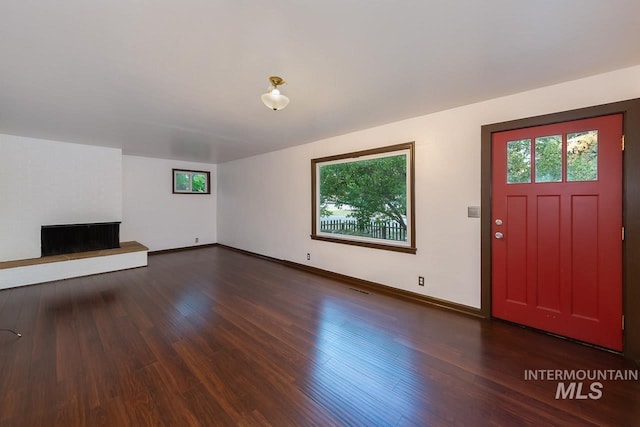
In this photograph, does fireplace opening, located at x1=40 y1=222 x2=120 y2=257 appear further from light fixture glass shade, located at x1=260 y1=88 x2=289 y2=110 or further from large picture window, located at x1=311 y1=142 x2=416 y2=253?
light fixture glass shade, located at x1=260 y1=88 x2=289 y2=110

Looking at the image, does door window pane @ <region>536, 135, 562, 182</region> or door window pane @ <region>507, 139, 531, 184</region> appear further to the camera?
door window pane @ <region>507, 139, 531, 184</region>

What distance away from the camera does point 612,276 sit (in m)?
2.11

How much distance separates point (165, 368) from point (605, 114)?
419cm

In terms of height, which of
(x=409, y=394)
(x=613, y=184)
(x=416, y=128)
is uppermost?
(x=416, y=128)

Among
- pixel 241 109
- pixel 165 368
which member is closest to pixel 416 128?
pixel 241 109

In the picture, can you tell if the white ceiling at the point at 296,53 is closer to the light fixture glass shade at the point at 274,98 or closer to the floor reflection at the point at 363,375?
the light fixture glass shade at the point at 274,98

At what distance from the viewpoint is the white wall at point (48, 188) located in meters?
4.04

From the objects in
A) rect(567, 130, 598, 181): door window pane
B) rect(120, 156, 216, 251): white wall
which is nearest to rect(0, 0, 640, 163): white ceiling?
rect(567, 130, 598, 181): door window pane

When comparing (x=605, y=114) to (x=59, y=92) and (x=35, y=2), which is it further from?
(x=59, y=92)

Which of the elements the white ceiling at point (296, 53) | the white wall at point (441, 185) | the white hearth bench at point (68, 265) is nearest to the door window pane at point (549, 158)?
the white wall at point (441, 185)

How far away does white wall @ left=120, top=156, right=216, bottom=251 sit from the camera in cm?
571

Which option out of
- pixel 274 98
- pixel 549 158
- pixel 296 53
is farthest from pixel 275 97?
pixel 549 158

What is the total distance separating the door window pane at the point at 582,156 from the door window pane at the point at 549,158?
7 cm
